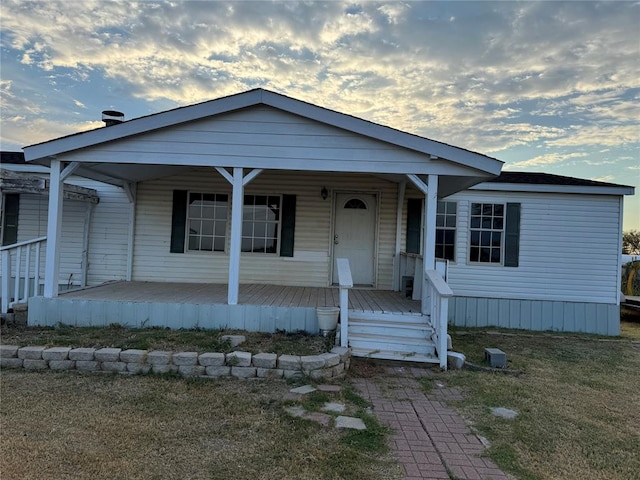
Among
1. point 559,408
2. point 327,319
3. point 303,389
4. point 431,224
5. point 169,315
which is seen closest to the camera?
point 559,408

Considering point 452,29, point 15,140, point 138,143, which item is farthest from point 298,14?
point 15,140

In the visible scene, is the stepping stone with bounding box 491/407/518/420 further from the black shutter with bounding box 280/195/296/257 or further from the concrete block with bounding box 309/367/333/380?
the black shutter with bounding box 280/195/296/257

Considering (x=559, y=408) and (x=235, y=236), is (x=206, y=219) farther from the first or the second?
(x=559, y=408)

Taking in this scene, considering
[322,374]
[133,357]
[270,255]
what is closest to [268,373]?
[322,374]

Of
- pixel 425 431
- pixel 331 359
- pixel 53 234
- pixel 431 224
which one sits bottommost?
pixel 425 431

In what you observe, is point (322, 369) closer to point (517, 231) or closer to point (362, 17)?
point (517, 231)

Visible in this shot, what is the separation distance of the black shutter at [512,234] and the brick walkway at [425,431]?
4985 millimetres

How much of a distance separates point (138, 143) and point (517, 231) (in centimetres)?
750

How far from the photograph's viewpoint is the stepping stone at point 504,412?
11.8 feet

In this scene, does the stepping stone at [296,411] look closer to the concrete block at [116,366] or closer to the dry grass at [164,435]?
the dry grass at [164,435]

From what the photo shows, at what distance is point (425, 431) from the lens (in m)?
3.26

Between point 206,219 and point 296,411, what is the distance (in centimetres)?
563

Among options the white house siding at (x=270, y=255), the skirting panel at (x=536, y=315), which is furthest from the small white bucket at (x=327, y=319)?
the skirting panel at (x=536, y=315)

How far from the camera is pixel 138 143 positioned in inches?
230
